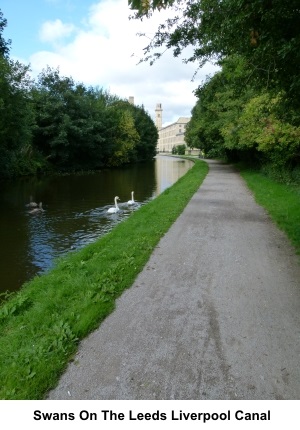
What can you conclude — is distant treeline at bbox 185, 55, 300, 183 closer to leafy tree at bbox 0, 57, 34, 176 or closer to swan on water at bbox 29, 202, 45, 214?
swan on water at bbox 29, 202, 45, 214

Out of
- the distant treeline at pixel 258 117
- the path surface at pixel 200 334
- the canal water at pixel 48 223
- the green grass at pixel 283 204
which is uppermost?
the distant treeline at pixel 258 117

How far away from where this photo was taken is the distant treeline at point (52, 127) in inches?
915

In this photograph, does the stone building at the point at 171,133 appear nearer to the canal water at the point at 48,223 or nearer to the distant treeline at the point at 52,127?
the distant treeline at the point at 52,127

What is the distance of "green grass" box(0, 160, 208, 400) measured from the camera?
3328mm

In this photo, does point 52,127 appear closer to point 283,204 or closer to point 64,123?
point 64,123

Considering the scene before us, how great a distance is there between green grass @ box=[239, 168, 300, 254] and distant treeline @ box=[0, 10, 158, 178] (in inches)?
644

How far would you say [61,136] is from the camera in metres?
Result: 36.2

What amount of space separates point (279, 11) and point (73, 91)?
131 ft

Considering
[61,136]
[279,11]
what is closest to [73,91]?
[61,136]

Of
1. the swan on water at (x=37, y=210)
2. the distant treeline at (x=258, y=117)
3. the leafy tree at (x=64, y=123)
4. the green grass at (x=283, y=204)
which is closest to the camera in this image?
the distant treeline at (x=258, y=117)

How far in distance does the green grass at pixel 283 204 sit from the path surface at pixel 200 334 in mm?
1493

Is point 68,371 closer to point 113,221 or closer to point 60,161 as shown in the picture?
point 113,221

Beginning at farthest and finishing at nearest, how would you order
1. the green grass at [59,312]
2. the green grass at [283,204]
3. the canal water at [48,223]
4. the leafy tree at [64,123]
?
the leafy tree at [64,123], the canal water at [48,223], the green grass at [283,204], the green grass at [59,312]

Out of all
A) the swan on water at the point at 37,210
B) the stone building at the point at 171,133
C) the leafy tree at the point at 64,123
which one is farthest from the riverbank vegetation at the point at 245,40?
the stone building at the point at 171,133
